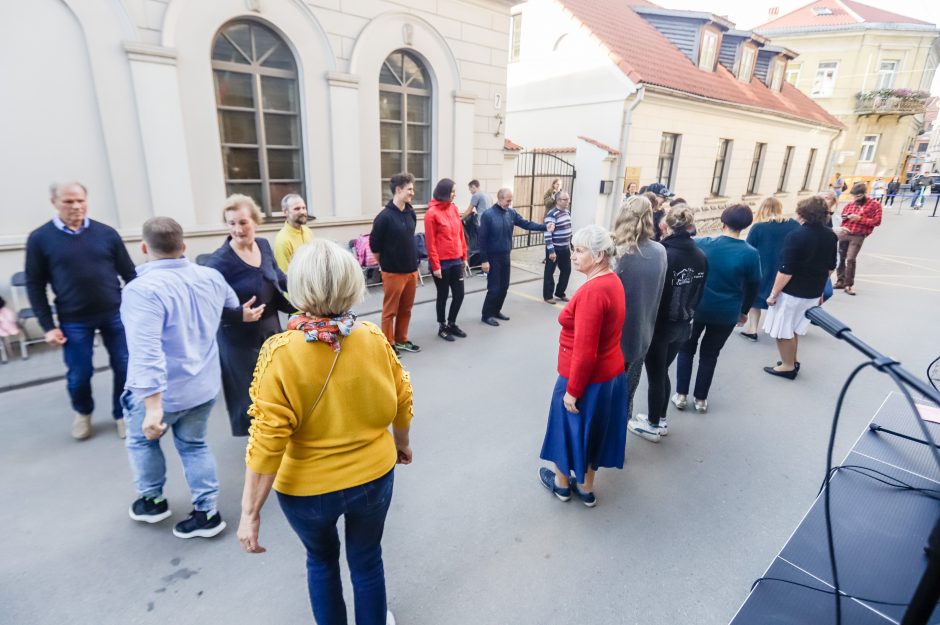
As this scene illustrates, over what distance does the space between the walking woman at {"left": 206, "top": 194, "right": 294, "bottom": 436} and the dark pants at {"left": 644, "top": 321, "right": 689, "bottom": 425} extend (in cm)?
265

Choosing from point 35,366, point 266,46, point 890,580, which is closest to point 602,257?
point 890,580

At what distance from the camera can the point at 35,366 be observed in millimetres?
4637

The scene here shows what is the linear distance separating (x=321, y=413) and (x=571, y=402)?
1.53 metres

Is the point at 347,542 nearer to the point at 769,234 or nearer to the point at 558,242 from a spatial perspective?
the point at 558,242

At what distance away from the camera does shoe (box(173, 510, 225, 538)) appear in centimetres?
265

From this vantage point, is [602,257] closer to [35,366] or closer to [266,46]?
[35,366]

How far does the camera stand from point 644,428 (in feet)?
12.4

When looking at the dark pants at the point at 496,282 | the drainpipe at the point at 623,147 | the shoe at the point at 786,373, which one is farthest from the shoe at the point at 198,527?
the drainpipe at the point at 623,147

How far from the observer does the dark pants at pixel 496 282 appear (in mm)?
6200

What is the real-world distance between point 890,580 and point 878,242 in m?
15.4

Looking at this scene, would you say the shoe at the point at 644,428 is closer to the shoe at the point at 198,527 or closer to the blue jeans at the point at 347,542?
the blue jeans at the point at 347,542

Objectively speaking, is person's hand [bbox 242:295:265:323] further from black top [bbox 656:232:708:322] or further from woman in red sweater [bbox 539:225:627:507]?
black top [bbox 656:232:708:322]

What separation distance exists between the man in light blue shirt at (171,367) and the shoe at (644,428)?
9.77 ft

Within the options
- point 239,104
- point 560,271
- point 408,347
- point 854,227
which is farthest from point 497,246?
point 854,227
